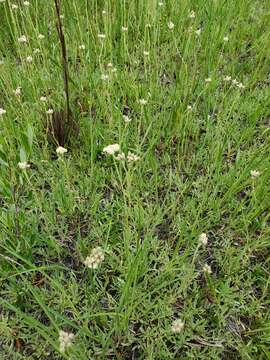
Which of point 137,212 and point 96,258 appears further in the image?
point 137,212

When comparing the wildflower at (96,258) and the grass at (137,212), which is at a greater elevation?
the wildflower at (96,258)

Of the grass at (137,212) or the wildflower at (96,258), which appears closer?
the wildflower at (96,258)

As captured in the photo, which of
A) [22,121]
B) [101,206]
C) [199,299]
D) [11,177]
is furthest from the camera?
[22,121]

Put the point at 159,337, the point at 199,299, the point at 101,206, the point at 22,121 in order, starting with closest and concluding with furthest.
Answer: the point at 159,337 → the point at 199,299 → the point at 101,206 → the point at 22,121

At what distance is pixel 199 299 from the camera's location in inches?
50.1

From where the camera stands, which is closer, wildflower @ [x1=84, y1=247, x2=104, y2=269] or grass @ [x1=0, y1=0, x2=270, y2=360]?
wildflower @ [x1=84, y1=247, x2=104, y2=269]

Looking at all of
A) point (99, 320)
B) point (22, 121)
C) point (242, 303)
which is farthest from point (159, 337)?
point (22, 121)

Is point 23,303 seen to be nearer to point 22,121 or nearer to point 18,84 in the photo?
point 22,121

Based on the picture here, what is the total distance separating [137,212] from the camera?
1376mm

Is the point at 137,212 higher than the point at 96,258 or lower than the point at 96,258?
lower

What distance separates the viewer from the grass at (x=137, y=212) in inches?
46.6

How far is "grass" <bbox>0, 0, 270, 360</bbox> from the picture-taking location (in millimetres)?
1184

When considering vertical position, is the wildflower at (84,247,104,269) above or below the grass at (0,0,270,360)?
above

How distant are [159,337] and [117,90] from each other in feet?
4.59
